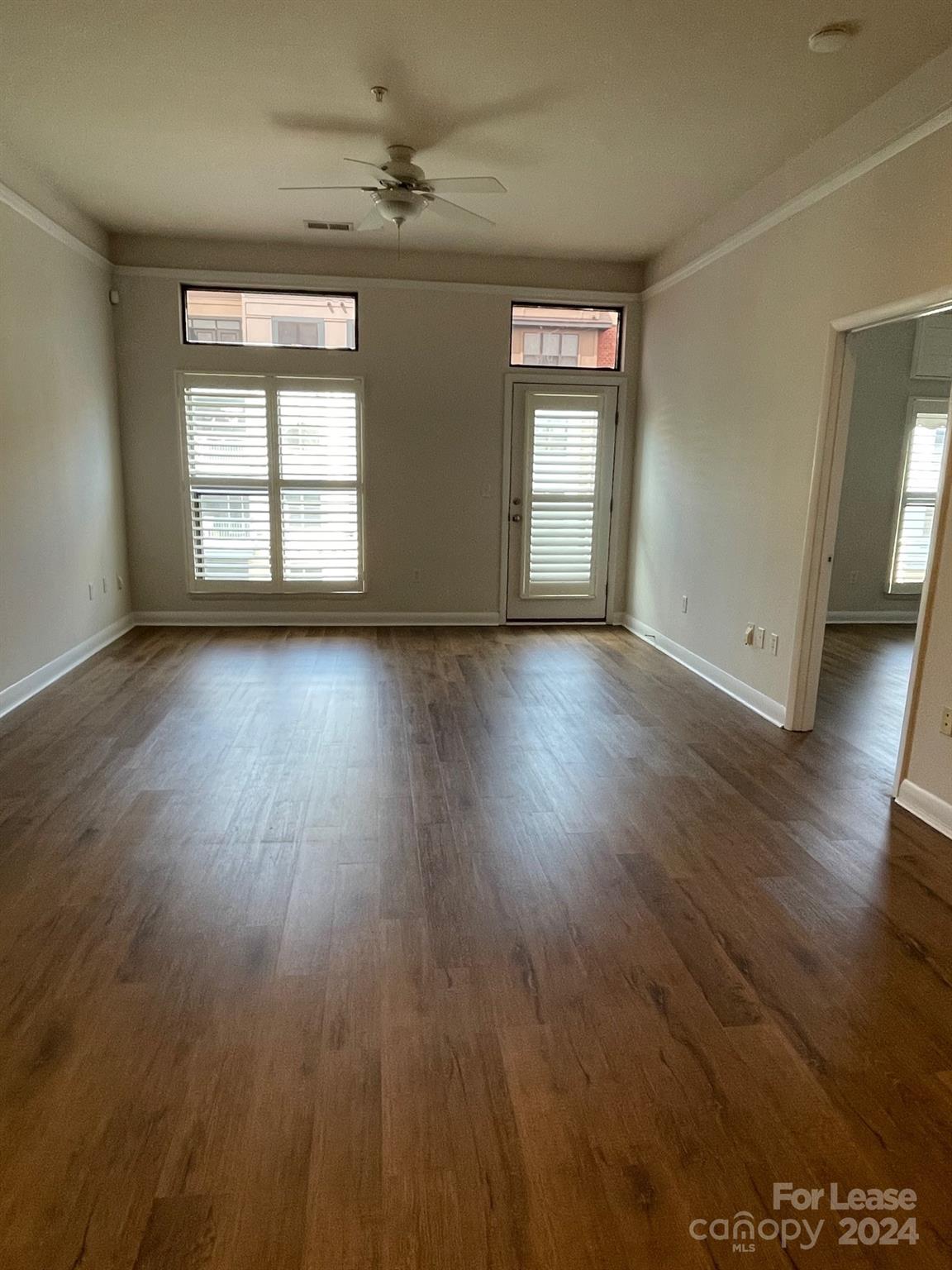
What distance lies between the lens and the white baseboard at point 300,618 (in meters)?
6.28

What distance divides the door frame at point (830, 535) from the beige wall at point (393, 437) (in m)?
3.07

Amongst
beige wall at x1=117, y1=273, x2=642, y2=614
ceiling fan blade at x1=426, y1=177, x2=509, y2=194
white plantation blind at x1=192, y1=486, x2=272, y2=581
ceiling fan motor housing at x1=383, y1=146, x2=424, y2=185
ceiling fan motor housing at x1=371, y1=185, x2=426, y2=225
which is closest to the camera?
ceiling fan blade at x1=426, y1=177, x2=509, y2=194

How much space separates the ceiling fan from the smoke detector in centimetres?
149

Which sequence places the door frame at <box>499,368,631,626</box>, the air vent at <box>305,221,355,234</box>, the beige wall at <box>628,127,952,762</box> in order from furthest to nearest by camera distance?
the door frame at <box>499,368,631,626</box> → the air vent at <box>305,221,355,234</box> → the beige wall at <box>628,127,952,762</box>

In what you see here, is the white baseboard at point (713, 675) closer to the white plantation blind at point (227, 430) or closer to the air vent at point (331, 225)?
the white plantation blind at point (227, 430)

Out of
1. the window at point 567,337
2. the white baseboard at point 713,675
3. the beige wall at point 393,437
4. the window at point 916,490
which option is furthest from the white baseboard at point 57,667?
the window at point 916,490

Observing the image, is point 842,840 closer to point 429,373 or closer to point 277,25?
point 277,25

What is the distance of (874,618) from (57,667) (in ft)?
22.7

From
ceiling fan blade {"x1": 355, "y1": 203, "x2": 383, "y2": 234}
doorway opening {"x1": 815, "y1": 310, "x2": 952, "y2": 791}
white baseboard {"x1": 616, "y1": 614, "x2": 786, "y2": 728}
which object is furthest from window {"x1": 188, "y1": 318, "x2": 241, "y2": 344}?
doorway opening {"x1": 815, "y1": 310, "x2": 952, "y2": 791}

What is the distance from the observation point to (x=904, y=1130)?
1562 millimetres

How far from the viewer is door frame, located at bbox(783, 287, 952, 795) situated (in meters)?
3.03

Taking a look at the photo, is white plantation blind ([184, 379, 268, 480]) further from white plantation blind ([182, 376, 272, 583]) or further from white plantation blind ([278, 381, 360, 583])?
white plantation blind ([278, 381, 360, 583])

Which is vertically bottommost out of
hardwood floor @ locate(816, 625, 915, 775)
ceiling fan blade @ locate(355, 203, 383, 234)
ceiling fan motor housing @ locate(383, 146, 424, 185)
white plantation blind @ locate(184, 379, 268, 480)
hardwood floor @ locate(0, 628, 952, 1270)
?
hardwood floor @ locate(0, 628, 952, 1270)

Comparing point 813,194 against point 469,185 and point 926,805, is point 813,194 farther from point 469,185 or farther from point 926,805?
point 926,805
